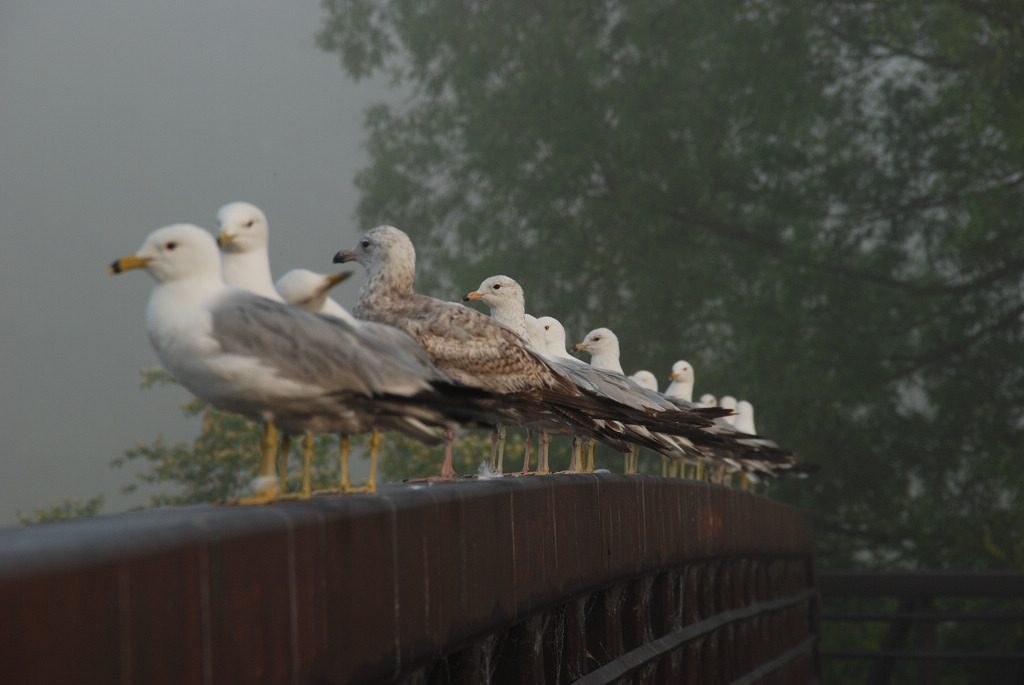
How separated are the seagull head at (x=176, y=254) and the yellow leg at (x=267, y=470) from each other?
400mm

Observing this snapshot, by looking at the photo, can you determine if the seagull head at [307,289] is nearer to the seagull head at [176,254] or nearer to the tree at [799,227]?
the seagull head at [176,254]

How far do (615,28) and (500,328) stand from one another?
16.2m

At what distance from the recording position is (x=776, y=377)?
17609mm

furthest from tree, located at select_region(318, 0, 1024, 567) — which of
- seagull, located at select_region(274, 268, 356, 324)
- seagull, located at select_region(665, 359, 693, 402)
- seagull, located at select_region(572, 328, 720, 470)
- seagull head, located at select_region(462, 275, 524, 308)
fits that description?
seagull, located at select_region(274, 268, 356, 324)

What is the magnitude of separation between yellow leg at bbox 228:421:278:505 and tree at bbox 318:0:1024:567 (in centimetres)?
1498

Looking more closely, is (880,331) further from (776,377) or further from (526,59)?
(526,59)

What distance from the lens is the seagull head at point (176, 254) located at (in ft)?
9.11

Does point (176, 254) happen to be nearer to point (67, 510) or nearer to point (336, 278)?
point (336, 278)

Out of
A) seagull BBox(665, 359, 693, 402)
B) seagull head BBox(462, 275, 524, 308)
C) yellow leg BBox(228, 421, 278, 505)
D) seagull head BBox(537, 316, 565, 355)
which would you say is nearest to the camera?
yellow leg BBox(228, 421, 278, 505)

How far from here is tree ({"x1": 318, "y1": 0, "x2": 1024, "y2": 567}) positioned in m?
17.7

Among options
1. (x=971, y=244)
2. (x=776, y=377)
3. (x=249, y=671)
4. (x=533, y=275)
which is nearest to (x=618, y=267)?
(x=533, y=275)

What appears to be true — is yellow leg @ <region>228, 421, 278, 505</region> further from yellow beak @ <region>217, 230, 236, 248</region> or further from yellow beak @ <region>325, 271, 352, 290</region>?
yellow beak @ <region>217, 230, 236, 248</region>

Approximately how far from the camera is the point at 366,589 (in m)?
2.73

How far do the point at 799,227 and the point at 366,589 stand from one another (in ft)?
53.1
